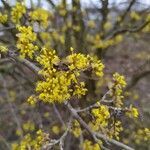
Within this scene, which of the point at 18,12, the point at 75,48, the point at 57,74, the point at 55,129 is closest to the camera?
the point at 57,74

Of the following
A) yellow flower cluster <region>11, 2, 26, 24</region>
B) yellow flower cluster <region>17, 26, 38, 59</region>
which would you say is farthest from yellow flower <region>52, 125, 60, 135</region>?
yellow flower cluster <region>17, 26, 38, 59</region>

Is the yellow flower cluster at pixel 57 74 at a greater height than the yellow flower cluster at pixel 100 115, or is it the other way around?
the yellow flower cluster at pixel 57 74

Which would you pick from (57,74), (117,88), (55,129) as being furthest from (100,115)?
(55,129)

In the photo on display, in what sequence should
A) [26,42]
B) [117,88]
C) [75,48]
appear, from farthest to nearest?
1. [75,48]
2. [117,88]
3. [26,42]

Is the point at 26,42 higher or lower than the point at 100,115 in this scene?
higher

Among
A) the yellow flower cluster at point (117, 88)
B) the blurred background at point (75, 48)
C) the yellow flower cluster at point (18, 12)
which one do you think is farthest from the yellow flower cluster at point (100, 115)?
the blurred background at point (75, 48)

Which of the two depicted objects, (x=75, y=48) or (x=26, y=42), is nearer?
(x=26, y=42)

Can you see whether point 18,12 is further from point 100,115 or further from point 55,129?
point 55,129

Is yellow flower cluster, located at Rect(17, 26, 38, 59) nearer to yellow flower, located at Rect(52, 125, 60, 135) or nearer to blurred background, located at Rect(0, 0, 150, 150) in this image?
blurred background, located at Rect(0, 0, 150, 150)

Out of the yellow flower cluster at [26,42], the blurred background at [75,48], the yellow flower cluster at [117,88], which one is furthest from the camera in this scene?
the blurred background at [75,48]

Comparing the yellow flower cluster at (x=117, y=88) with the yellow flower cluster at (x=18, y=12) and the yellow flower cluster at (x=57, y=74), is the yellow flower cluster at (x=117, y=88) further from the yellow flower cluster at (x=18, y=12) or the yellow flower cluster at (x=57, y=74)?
the yellow flower cluster at (x=18, y=12)

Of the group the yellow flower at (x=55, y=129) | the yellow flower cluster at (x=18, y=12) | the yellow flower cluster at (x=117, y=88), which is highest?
the yellow flower cluster at (x=18, y=12)
